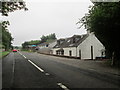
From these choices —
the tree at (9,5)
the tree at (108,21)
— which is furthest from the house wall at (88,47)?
the tree at (9,5)

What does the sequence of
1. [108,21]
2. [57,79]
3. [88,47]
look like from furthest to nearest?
[88,47] → [108,21] → [57,79]

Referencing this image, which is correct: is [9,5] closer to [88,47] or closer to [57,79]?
[57,79]

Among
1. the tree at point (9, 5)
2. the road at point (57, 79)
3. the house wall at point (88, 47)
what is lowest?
the road at point (57, 79)

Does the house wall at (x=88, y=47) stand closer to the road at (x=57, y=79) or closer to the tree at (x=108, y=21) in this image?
the tree at (x=108, y=21)

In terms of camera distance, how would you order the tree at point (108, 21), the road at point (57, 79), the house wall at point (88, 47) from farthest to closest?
the house wall at point (88, 47)
the tree at point (108, 21)
the road at point (57, 79)

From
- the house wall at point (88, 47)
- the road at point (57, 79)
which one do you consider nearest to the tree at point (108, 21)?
the road at point (57, 79)

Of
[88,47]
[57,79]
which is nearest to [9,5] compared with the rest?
[57,79]

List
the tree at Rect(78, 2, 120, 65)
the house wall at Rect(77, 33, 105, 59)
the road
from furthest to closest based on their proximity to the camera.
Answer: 1. the house wall at Rect(77, 33, 105, 59)
2. the tree at Rect(78, 2, 120, 65)
3. the road

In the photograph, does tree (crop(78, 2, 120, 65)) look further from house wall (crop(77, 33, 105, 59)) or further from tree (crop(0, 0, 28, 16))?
house wall (crop(77, 33, 105, 59))

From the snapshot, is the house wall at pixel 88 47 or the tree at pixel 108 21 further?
the house wall at pixel 88 47

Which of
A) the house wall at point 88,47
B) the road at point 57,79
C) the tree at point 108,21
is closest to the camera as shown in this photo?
the road at point 57,79

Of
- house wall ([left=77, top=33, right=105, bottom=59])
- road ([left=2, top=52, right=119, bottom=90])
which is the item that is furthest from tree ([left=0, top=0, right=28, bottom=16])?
house wall ([left=77, top=33, right=105, bottom=59])

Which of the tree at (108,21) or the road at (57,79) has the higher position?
the tree at (108,21)

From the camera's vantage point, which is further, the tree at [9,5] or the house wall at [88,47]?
the house wall at [88,47]
